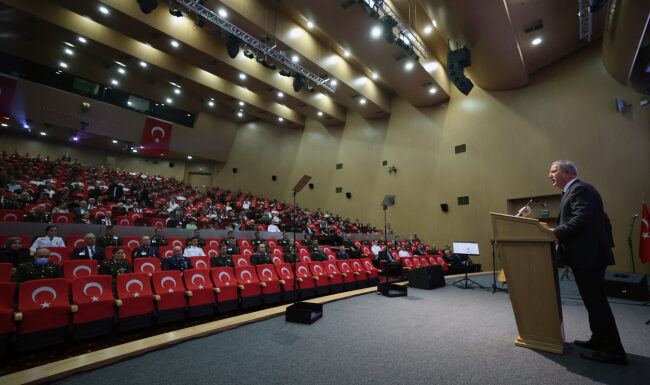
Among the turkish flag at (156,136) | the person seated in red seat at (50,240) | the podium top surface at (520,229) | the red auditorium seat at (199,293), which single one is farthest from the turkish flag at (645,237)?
the turkish flag at (156,136)

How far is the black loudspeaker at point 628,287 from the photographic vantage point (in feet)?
13.4

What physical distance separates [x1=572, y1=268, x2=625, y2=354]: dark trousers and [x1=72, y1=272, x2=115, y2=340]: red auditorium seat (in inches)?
148

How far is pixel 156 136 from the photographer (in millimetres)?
14289

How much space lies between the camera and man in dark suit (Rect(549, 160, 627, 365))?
5.96 ft

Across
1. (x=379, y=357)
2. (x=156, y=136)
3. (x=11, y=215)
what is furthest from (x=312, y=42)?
(x=156, y=136)

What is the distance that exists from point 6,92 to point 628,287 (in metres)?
17.7

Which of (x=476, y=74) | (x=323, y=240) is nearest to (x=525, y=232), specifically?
(x=323, y=240)

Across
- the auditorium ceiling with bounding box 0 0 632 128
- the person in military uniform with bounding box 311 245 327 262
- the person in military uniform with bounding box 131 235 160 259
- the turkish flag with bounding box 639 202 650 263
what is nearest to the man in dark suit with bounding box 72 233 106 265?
the person in military uniform with bounding box 131 235 160 259

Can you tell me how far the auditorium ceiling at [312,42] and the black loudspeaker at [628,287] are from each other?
5445mm

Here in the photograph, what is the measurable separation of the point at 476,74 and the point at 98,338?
33.5 ft

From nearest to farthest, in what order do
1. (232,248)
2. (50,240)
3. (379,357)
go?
(379,357) → (50,240) → (232,248)

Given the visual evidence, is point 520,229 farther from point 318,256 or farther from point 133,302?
point 318,256

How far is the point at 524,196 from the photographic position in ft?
28.3

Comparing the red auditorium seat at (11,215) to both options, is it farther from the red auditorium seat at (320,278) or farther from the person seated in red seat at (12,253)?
the red auditorium seat at (320,278)
